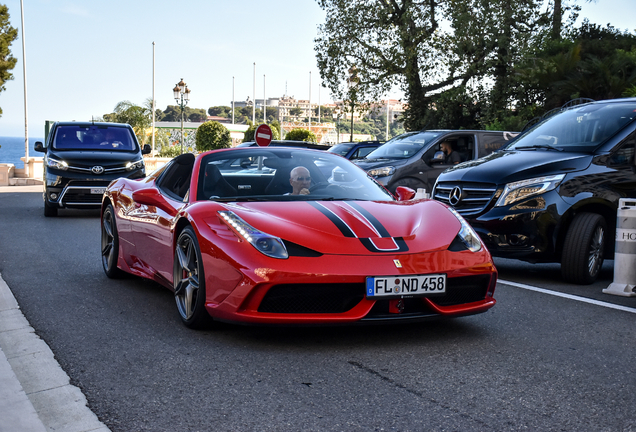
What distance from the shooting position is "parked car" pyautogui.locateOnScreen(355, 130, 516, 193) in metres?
12.5

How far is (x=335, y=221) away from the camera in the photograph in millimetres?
4570

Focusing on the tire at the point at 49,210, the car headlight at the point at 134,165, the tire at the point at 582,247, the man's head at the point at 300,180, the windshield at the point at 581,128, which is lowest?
the tire at the point at 49,210

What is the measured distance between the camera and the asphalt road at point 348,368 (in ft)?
10.4

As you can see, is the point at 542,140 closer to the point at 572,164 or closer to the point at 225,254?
the point at 572,164

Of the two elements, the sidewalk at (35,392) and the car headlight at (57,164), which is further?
the car headlight at (57,164)

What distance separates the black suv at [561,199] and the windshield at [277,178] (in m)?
1.87

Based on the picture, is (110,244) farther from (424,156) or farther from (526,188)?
(424,156)

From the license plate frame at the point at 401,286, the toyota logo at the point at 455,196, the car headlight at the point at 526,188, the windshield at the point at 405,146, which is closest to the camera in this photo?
the license plate frame at the point at 401,286

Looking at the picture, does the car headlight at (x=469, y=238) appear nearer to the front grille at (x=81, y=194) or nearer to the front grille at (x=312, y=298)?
the front grille at (x=312, y=298)

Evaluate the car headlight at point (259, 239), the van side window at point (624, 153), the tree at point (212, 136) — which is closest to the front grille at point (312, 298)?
the car headlight at point (259, 239)

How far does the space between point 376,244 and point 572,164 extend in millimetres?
3433

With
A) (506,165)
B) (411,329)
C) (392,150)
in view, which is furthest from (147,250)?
(392,150)

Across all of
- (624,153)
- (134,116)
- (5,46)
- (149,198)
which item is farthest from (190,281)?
(134,116)

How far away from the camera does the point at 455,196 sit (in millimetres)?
7688
